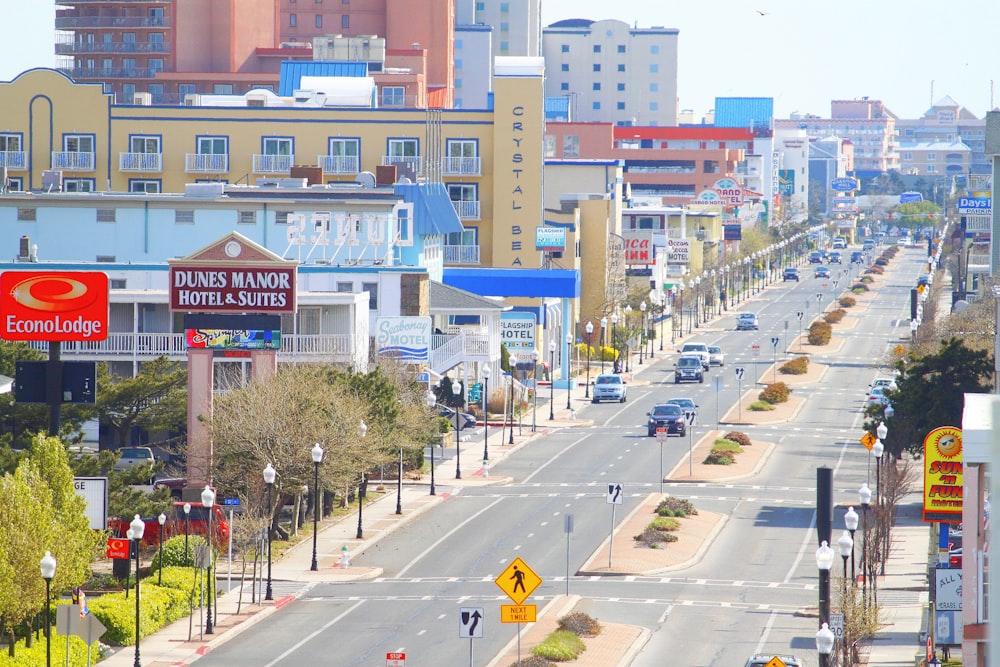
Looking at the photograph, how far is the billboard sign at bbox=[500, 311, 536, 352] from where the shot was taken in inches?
3792

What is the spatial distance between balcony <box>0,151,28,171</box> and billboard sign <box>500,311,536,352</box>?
3377 centimetres

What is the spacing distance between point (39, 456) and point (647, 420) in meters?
48.9

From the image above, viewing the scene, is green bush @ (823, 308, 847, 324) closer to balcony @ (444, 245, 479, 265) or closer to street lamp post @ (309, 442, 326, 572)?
balcony @ (444, 245, 479, 265)

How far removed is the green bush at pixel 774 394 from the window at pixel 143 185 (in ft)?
133

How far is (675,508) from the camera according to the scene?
58781mm

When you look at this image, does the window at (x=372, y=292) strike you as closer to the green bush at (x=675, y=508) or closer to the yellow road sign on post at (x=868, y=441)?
the green bush at (x=675, y=508)

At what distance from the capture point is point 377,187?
94000 mm

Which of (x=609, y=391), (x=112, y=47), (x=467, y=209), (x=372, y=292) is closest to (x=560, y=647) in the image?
(x=372, y=292)

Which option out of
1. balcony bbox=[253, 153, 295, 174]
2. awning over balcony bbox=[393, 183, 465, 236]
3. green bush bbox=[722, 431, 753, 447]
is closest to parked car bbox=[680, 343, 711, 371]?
awning over balcony bbox=[393, 183, 465, 236]

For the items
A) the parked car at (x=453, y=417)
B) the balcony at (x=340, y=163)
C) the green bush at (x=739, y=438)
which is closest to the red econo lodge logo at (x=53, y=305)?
the parked car at (x=453, y=417)

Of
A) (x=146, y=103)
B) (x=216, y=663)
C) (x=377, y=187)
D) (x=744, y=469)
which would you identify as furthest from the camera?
(x=146, y=103)

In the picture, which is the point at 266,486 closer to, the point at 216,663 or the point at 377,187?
the point at 216,663

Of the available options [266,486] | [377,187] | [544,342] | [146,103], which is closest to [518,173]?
[544,342]

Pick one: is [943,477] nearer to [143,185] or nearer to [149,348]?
[149,348]
